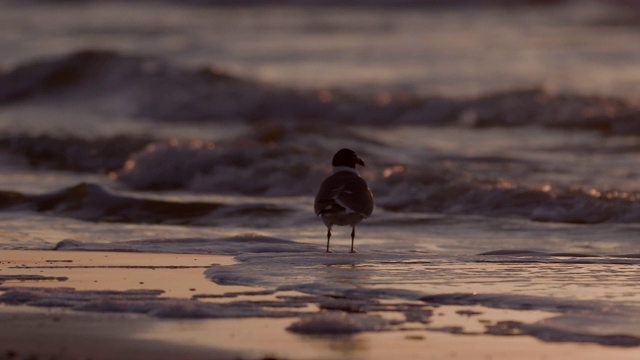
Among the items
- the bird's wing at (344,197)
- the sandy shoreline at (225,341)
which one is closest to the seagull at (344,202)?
the bird's wing at (344,197)

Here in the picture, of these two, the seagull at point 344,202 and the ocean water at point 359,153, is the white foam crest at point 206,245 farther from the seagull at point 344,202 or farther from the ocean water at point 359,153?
the seagull at point 344,202

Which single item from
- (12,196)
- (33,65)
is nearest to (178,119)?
(33,65)

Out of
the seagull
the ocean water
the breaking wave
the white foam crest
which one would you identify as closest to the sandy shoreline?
the ocean water

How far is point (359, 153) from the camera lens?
19625 mm

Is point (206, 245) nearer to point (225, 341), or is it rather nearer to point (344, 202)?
point (344, 202)

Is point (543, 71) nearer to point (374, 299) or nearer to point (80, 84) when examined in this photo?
point (80, 84)

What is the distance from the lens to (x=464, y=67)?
32750 millimetres

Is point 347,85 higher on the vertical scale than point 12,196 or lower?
higher

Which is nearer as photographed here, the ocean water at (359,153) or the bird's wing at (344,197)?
the ocean water at (359,153)

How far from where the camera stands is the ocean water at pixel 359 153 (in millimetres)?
9672

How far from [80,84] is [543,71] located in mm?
9319

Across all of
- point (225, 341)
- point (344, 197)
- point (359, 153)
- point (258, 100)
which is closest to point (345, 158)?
point (344, 197)

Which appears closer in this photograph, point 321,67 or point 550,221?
point 550,221

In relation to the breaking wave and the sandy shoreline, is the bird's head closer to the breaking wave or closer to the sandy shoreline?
the sandy shoreline
